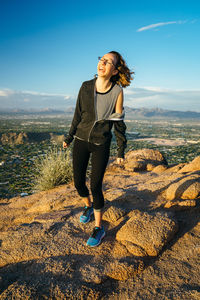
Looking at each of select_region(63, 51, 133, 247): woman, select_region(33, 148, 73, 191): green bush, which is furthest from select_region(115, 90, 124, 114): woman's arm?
select_region(33, 148, 73, 191): green bush

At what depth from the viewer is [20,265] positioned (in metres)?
2.06

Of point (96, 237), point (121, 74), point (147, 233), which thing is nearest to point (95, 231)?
point (96, 237)

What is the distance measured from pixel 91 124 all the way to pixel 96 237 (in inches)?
48.8

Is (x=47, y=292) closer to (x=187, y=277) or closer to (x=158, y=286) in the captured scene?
(x=158, y=286)

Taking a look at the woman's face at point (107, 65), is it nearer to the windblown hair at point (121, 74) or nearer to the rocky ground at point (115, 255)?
the windblown hair at point (121, 74)

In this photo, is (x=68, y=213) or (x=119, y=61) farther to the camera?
(x=68, y=213)

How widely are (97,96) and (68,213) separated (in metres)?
1.78

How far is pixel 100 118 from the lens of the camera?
2.32 m

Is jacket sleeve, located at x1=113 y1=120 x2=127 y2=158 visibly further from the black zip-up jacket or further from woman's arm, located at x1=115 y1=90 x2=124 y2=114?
woman's arm, located at x1=115 y1=90 x2=124 y2=114

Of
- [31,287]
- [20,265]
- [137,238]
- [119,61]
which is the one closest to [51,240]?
[20,265]

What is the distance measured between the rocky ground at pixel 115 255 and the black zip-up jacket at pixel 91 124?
3.14ft

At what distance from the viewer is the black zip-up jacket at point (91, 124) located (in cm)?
231

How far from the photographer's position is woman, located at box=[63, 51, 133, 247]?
2.31 metres

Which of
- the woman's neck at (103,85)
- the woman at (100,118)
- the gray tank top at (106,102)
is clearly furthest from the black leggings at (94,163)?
the woman's neck at (103,85)
